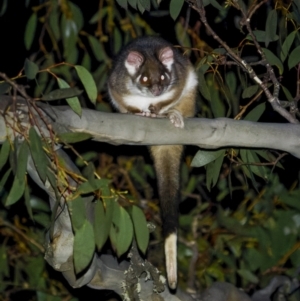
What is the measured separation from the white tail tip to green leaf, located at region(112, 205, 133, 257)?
52 cm

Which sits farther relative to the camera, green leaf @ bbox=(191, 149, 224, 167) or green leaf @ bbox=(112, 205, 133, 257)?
green leaf @ bbox=(191, 149, 224, 167)

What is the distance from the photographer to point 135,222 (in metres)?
2.90

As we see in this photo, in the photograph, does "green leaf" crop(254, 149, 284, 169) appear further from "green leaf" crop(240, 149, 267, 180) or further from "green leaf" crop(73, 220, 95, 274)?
"green leaf" crop(73, 220, 95, 274)

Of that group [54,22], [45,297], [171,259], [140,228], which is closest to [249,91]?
[171,259]

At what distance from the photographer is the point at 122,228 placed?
9.42ft

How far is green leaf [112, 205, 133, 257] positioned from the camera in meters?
2.87

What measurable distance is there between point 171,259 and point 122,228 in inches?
24.6

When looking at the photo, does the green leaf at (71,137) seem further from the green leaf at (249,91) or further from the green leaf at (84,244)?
the green leaf at (249,91)

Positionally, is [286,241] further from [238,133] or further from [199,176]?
[238,133]

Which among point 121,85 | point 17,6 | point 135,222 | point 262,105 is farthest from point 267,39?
point 17,6

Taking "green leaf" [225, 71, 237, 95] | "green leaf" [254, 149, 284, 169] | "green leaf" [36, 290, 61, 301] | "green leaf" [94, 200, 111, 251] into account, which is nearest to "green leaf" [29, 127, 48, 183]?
"green leaf" [94, 200, 111, 251]

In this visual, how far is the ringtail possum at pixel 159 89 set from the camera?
378cm

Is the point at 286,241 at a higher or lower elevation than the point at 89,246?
lower

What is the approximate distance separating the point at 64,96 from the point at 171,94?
1411mm
